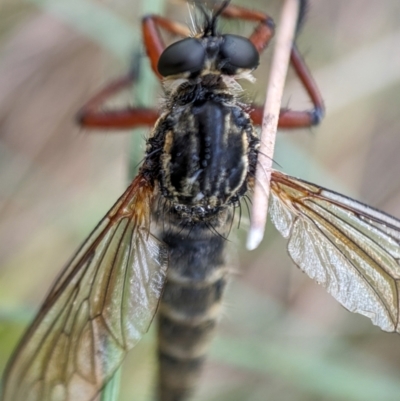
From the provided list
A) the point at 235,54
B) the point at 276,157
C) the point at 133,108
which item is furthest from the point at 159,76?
the point at 276,157

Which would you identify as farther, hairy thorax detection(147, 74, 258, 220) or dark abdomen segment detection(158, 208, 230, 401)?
dark abdomen segment detection(158, 208, 230, 401)

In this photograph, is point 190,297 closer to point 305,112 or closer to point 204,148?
point 204,148

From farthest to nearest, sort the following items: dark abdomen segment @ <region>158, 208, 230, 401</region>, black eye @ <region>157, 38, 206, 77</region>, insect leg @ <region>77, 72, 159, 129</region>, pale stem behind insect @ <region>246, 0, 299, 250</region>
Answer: insect leg @ <region>77, 72, 159, 129</region> < dark abdomen segment @ <region>158, 208, 230, 401</region> < black eye @ <region>157, 38, 206, 77</region> < pale stem behind insect @ <region>246, 0, 299, 250</region>

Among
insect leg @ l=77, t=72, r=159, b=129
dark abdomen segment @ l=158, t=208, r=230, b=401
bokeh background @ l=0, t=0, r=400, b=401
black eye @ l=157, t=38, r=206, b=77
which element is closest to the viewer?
black eye @ l=157, t=38, r=206, b=77

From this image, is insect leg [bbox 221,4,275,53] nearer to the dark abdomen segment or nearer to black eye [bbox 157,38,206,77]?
black eye [bbox 157,38,206,77]

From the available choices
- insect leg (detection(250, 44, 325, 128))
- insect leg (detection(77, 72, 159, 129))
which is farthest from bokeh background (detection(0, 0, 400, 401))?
insect leg (detection(250, 44, 325, 128))

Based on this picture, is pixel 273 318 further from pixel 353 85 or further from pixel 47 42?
pixel 47 42

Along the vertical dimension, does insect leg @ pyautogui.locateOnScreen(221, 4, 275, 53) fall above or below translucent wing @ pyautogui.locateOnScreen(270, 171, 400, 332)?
above

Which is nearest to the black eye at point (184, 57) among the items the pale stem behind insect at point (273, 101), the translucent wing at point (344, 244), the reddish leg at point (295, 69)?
the pale stem behind insect at point (273, 101)
